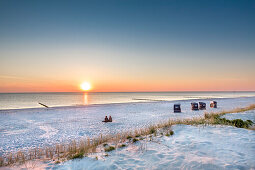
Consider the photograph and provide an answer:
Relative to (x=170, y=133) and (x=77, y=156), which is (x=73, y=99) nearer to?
(x=170, y=133)

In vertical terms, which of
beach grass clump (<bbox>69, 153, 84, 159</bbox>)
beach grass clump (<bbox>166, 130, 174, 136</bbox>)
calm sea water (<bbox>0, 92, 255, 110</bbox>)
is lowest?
calm sea water (<bbox>0, 92, 255, 110</bbox>)

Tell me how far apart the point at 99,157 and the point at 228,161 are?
4.36 metres

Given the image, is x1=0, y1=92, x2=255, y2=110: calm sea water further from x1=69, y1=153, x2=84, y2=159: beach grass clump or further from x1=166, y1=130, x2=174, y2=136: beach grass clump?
x1=166, y1=130, x2=174, y2=136: beach grass clump

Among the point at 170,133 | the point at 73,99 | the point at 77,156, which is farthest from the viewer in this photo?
the point at 73,99

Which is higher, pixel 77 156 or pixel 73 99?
pixel 77 156

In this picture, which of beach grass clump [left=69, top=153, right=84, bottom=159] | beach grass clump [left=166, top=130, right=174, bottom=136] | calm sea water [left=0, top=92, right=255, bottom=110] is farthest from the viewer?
calm sea water [left=0, top=92, right=255, bottom=110]

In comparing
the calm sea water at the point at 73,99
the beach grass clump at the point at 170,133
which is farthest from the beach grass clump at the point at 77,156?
the calm sea water at the point at 73,99

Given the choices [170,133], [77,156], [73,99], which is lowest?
[73,99]

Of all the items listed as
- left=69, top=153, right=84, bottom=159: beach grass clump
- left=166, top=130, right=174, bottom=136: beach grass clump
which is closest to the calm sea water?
left=69, top=153, right=84, bottom=159: beach grass clump

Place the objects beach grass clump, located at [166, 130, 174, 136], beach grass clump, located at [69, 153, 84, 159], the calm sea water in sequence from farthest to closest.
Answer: the calm sea water → beach grass clump, located at [166, 130, 174, 136] → beach grass clump, located at [69, 153, 84, 159]

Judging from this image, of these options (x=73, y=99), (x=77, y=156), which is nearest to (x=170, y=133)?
(x=77, y=156)

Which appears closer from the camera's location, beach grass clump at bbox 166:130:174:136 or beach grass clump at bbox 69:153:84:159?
beach grass clump at bbox 69:153:84:159

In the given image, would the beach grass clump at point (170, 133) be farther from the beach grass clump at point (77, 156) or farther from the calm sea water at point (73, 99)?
the calm sea water at point (73, 99)

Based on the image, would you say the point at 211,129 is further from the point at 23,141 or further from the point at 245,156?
the point at 23,141
